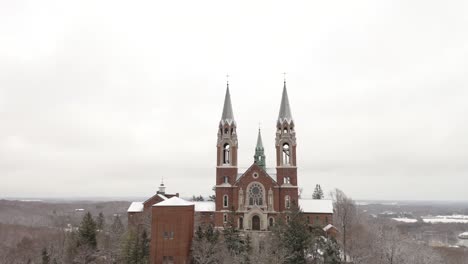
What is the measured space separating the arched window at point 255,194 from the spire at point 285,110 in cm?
1078

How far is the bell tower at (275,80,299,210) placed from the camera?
56156 mm

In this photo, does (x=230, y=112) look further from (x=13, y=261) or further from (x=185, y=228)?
(x=13, y=261)

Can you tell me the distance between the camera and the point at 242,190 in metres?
56.4

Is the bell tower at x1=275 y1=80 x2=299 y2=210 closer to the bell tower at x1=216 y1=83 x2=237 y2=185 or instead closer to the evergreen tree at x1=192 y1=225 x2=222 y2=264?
the bell tower at x1=216 y1=83 x2=237 y2=185

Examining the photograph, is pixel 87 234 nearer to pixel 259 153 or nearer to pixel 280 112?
pixel 280 112

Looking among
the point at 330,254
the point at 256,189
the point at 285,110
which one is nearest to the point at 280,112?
the point at 285,110

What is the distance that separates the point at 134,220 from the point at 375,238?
123ft

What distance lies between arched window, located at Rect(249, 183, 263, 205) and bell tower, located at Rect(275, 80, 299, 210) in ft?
9.93

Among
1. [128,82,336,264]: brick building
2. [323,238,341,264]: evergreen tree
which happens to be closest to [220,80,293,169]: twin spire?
[128,82,336,264]: brick building

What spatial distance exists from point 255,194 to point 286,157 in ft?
24.1

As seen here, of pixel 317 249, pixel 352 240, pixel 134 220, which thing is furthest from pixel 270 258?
pixel 134 220

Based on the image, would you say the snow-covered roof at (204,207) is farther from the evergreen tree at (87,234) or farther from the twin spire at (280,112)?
the evergreen tree at (87,234)

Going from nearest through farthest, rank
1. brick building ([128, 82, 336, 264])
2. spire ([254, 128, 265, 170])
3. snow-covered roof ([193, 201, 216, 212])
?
brick building ([128, 82, 336, 264]) → snow-covered roof ([193, 201, 216, 212]) → spire ([254, 128, 265, 170])

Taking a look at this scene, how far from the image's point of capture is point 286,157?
192ft
